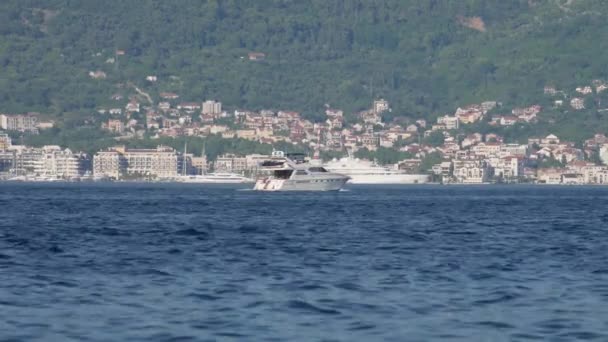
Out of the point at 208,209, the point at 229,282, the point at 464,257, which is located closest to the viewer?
the point at 229,282

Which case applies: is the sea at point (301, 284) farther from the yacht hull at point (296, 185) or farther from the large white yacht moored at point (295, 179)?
the large white yacht moored at point (295, 179)

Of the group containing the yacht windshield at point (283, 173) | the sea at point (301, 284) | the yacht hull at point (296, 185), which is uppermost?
the yacht windshield at point (283, 173)

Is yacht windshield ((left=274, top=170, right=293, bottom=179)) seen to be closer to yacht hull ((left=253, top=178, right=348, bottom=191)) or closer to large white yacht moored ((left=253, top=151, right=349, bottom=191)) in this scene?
large white yacht moored ((left=253, top=151, right=349, bottom=191))

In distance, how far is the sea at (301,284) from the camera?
29016mm

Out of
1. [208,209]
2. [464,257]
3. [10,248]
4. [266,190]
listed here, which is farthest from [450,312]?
[266,190]

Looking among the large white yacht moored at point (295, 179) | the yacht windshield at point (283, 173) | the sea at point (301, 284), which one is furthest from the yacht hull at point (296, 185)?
the sea at point (301, 284)

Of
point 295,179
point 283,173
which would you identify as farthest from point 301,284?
point 283,173

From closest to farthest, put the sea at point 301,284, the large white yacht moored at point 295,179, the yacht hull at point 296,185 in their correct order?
the sea at point 301,284
the yacht hull at point 296,185
the large white yacht moored at point 295,179

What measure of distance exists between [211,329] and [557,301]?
24.9 feet

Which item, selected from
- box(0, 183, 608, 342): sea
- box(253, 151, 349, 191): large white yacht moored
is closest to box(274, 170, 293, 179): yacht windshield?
box(253, 151, 349, 191): large white yacht moored

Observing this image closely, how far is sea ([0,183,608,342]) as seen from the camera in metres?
29.0

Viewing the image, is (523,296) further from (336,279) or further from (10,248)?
(10,248)

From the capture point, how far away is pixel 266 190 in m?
152

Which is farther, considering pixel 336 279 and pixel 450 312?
pixel 336 279
